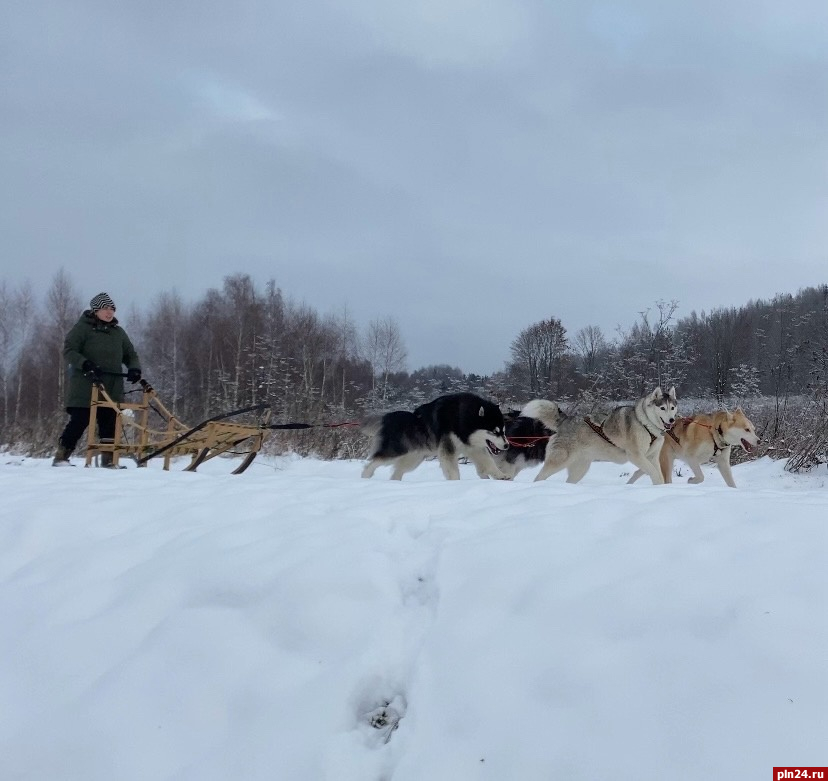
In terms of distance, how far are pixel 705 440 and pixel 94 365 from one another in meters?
6.97

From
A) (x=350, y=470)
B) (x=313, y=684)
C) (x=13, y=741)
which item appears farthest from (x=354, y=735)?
(x=350, y=470)

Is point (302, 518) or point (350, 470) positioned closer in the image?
point (302, 518)

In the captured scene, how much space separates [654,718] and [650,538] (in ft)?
2.95

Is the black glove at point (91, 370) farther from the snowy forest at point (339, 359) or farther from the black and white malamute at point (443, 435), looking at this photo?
the snowy forest at point (339, 359)

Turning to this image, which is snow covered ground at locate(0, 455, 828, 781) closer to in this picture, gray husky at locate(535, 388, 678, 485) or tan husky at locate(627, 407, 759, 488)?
gray husky at locate(535, 388, 678, 485)

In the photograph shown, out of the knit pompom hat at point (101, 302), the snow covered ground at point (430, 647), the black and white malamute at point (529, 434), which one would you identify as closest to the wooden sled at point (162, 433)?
the knit pompom hat at point (101, 302)

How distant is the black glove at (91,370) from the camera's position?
20.5ft

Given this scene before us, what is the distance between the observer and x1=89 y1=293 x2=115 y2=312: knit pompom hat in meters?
6.50

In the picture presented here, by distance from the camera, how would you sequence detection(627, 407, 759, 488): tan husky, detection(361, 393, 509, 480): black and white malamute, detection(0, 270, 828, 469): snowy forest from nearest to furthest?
detection(361, 393, 509, 480): black and white malamute
detection(627, 407, 759, 488): tan husky
detection(0, 270, 828, 469): snowy forest

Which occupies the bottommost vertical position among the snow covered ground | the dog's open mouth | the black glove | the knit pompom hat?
the snow covered ground

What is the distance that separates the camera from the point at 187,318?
108 ft

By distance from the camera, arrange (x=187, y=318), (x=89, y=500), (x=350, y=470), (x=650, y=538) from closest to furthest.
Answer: (x=650, y=538) → (x=89, y=500) → (x=350, y=470) → (x=187, y=318)

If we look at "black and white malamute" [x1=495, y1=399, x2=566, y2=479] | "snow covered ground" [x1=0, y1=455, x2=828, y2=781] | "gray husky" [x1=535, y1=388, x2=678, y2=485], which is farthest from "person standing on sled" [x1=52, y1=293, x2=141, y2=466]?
"gray husky" [x1=535, y1=388, x2=678, y2=485]

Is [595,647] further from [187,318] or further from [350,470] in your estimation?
[187,318]
